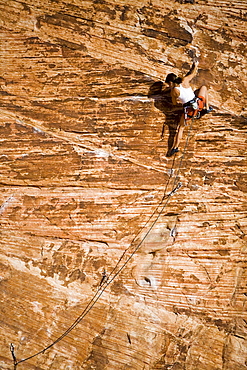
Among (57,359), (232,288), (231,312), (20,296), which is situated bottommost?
(57,359)

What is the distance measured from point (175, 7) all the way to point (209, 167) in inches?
120

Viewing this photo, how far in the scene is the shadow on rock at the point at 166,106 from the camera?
21.5ft

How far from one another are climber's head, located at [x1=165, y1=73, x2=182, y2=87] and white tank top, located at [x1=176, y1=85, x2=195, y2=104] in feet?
0.39

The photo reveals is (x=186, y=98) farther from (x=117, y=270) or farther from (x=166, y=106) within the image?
(x=117, y=270)

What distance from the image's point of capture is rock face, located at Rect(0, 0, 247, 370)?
20.8ft

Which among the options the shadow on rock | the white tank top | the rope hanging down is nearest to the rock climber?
the white tank top

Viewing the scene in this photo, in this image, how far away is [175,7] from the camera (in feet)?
21.8

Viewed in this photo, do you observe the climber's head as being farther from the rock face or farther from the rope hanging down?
the rope hanging down

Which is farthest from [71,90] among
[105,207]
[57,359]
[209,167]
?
[57,359]

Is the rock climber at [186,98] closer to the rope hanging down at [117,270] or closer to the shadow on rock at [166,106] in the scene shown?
the shadow on rock at [166,106]

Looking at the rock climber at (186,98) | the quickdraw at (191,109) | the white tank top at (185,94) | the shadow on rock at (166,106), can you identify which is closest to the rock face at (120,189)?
the shadow on rock at (166,106)

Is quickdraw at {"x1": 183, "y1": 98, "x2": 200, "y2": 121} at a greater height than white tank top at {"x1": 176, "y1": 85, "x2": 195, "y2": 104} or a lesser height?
lesser

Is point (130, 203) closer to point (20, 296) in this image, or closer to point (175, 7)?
point (20, 296)

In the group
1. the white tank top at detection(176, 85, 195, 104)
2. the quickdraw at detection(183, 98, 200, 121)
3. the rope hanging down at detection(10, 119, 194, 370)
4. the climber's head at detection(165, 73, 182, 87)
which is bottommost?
the rope hanging down at detection(10, 119, 194, 370)
